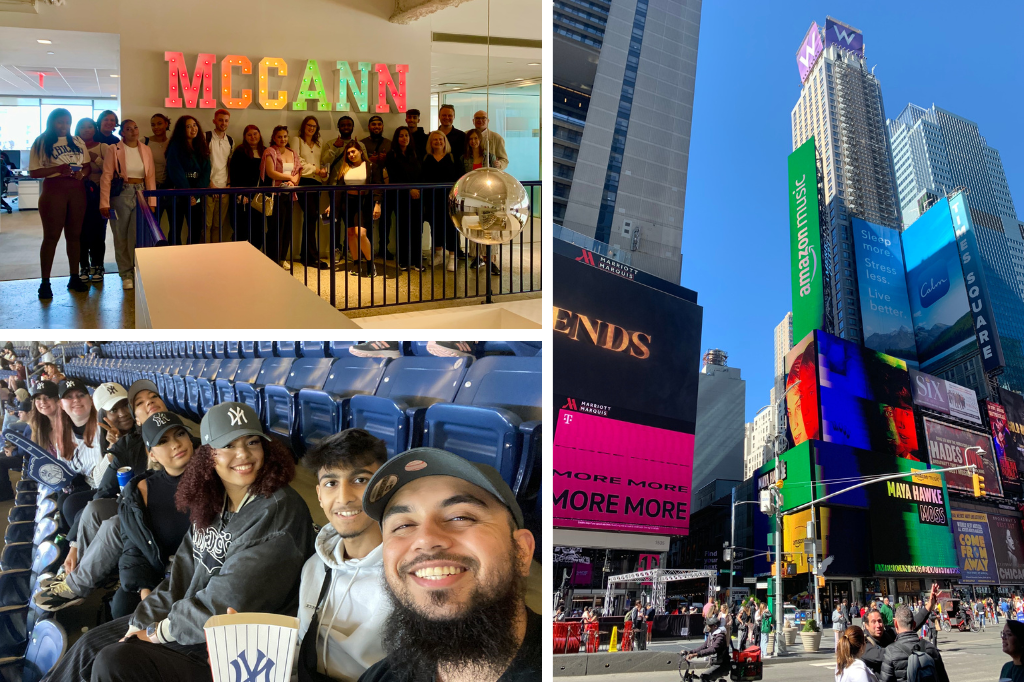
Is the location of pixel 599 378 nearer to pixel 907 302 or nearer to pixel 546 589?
pixel 907 302

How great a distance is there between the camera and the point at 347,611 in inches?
102

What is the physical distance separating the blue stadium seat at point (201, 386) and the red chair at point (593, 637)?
3.39 metres

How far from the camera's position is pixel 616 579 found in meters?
5.32

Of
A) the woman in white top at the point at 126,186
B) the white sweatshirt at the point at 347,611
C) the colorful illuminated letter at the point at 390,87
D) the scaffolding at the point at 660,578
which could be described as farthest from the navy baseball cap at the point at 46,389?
the colorful illuminated letter at the point at 390,87

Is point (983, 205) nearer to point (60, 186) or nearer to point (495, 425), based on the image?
point (495, 425)

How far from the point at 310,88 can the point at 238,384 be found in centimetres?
545

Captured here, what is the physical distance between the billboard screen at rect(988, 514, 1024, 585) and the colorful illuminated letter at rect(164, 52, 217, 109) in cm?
761

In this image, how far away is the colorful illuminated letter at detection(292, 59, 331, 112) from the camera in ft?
24.2

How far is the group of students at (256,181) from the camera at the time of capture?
5.32 meters

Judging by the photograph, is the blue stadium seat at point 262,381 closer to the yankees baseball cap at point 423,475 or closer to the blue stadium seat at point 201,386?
the blue stadium seat at point 201,386

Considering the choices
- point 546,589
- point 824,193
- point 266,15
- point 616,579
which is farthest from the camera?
point 266,15

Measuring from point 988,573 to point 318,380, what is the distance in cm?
517

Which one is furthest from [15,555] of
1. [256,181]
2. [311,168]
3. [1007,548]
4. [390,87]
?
[1007,548]

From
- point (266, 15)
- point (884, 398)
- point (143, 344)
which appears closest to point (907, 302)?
point (884, 398)
